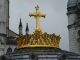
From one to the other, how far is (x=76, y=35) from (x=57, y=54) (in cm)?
2814

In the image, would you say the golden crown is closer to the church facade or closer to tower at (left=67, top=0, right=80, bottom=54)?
tower at (left=67, top=0, right=80, bottom=54)

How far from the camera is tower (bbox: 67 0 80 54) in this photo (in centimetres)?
5073

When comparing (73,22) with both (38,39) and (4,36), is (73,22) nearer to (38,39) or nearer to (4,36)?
(4,36)

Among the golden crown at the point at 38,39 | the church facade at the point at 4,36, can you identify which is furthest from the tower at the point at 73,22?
the golden crown at the point at 38,39

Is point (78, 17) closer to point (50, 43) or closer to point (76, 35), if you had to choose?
point (76, 35)

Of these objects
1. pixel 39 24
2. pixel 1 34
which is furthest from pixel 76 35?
pixel 39 24

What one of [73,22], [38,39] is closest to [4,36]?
[73,22]

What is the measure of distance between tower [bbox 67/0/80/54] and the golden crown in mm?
25745

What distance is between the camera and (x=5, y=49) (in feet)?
218

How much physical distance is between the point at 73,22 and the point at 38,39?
93.0ft

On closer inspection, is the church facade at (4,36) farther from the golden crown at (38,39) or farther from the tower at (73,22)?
the golden crown at (38,39)

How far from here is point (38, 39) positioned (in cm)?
2444

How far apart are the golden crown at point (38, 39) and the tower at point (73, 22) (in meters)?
25.7

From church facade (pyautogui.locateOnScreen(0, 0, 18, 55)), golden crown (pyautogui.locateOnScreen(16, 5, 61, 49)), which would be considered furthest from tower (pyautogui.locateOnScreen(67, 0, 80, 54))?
golden crown (pyautogui.locateOnScreen(16, 5, 61, 49))
